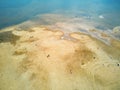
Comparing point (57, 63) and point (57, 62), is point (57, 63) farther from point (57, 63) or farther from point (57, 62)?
point (57, 62)

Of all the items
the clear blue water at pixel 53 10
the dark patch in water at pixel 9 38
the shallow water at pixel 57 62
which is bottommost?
the clear blue water at pixel 53 10

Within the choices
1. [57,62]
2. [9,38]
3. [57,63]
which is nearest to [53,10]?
[9,38]

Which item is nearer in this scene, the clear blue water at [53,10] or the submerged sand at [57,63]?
the submerged sand at [57,63]

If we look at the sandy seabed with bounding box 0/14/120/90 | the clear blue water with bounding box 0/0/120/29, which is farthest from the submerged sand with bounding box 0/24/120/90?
the clear blue water with bounding box 0/0/120/29

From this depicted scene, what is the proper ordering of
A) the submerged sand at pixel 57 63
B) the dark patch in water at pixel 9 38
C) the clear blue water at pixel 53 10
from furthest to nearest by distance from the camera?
the clear blue water at pixel 53 10, the dark patch in water at pixel 9 38, the submerged sand at pixel 57 63

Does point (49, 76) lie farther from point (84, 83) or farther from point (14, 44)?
point (14, 44)

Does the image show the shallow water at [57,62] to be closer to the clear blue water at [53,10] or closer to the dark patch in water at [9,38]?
the dark patch in water at [9,38]

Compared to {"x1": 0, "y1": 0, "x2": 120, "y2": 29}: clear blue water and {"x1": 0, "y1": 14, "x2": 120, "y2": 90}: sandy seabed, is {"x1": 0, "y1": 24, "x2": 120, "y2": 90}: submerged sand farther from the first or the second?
{"x1": 0, "y1": 0, "x2": 120, "y2": 29}: clear blue water

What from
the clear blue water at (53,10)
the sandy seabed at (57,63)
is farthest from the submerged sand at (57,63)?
the clear blue water at (53,10)
